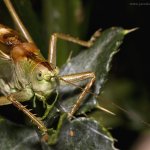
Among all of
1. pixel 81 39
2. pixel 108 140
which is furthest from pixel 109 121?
pixel 108 140

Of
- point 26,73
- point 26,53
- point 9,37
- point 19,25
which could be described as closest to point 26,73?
point 26,73

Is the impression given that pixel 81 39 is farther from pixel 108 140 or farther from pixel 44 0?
pixel 108 140

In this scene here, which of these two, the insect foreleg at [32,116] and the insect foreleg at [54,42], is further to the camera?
the insect foreleg at [54,42]

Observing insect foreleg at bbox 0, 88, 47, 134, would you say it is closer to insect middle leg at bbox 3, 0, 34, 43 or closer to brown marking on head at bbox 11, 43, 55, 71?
brown marking on head at bbox 11, 43, 55, 71

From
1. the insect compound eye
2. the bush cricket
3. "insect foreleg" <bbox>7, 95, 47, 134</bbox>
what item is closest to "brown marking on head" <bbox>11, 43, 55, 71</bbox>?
the bush cricket

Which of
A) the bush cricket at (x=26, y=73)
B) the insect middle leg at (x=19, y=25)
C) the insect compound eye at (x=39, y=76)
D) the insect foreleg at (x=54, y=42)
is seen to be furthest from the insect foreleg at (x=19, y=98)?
the insect middle leg at (x=19, y=25)

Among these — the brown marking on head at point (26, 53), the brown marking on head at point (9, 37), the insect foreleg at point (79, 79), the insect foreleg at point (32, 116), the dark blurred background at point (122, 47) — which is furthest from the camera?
the dark blurred background at point (122, 47)

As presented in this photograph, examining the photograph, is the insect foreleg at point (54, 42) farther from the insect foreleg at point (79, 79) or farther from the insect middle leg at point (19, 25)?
the insect foreleg at point (79, 79)

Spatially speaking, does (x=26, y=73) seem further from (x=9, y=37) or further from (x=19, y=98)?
(x=9, y=37)
